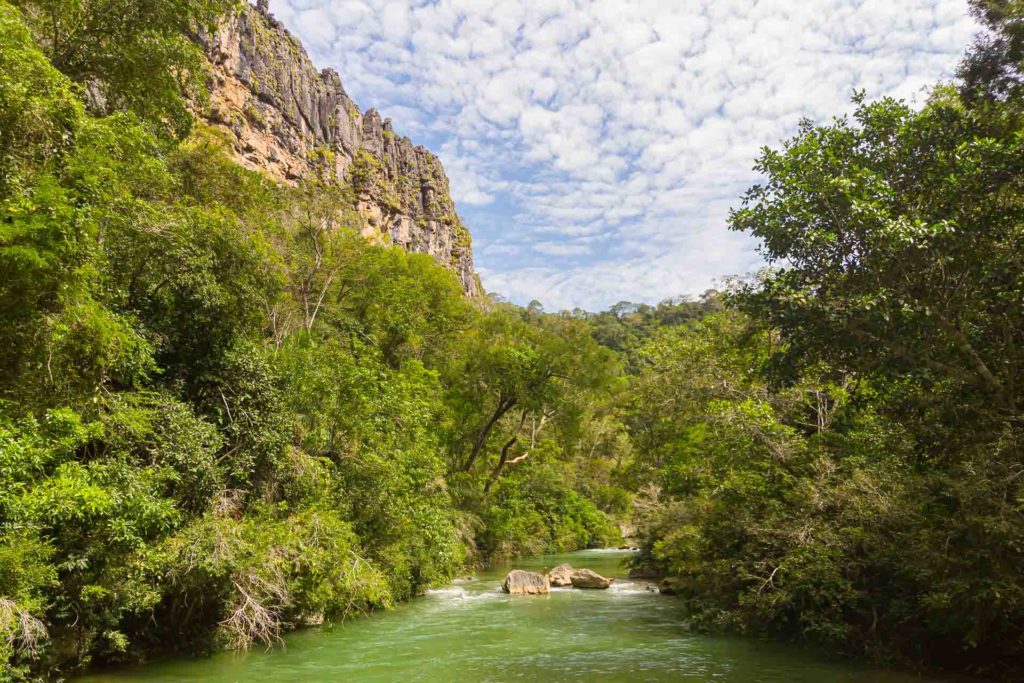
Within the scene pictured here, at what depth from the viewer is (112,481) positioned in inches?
423

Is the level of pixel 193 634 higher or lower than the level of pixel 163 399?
lower

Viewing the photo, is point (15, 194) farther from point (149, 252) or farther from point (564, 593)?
point (564, 593)

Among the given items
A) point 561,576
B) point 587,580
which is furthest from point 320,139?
point 587,580

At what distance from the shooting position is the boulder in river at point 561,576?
23672 mm

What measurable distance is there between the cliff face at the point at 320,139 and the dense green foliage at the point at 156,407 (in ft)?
79.1

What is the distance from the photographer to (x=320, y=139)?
71.4m

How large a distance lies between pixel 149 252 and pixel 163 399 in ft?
10.0

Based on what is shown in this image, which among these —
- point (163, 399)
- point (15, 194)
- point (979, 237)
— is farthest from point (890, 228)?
point (163, 399)

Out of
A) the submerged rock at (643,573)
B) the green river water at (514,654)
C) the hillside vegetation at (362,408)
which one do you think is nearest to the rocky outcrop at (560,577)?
the submerged rock at (643,573)

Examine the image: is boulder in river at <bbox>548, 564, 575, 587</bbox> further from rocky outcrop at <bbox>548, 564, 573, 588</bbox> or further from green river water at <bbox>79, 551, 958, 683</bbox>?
green river water at <bbox>79, 551, 958, 683</bbox>

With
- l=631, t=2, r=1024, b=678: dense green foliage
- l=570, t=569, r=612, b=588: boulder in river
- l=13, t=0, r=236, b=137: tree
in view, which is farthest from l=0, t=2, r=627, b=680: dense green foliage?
l=631, t=2, r=1024, b=678: dense green foliage

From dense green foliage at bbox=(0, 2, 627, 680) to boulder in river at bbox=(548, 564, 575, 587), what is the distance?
4156 millimetres

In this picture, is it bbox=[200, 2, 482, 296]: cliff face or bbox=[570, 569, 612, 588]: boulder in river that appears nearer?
bbox=[570, 569, 612, 588]: boulder in river

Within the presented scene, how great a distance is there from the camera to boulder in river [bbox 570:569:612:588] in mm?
23141
